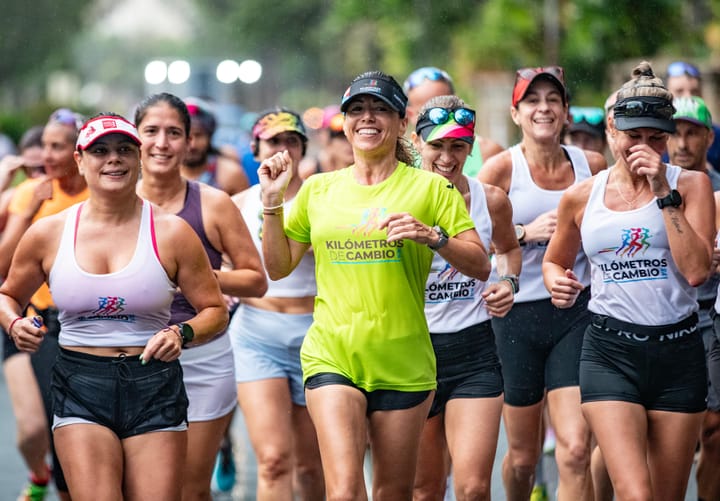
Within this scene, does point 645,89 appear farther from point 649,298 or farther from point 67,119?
point 67,119

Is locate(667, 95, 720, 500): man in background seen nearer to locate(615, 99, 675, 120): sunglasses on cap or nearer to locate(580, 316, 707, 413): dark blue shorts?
locate(580, 316, 707, 413): dark blue shorts

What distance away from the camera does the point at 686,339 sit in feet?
20.9

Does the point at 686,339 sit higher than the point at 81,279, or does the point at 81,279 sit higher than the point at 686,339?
the point at 81,279

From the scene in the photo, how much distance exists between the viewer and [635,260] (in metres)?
6.35

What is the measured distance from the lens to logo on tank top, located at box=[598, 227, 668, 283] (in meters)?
6.32

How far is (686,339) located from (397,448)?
139 centimetres

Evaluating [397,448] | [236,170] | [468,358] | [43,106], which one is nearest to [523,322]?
[468,358]

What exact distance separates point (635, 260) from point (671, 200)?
34cm

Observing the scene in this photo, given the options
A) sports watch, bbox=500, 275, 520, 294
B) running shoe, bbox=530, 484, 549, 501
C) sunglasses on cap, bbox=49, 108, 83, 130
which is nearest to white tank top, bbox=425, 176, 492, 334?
sports watch, bbox=500, 275, 520, 294

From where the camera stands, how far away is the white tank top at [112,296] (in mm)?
5996

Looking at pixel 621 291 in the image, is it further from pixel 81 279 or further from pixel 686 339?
pixel 81 279

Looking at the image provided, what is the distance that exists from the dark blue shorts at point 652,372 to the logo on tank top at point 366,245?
1.08 metres

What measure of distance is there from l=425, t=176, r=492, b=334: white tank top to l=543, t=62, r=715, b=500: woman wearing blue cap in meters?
0.78

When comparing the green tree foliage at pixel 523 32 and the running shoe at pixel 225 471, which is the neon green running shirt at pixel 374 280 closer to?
the running shoe at pixel 225 471
